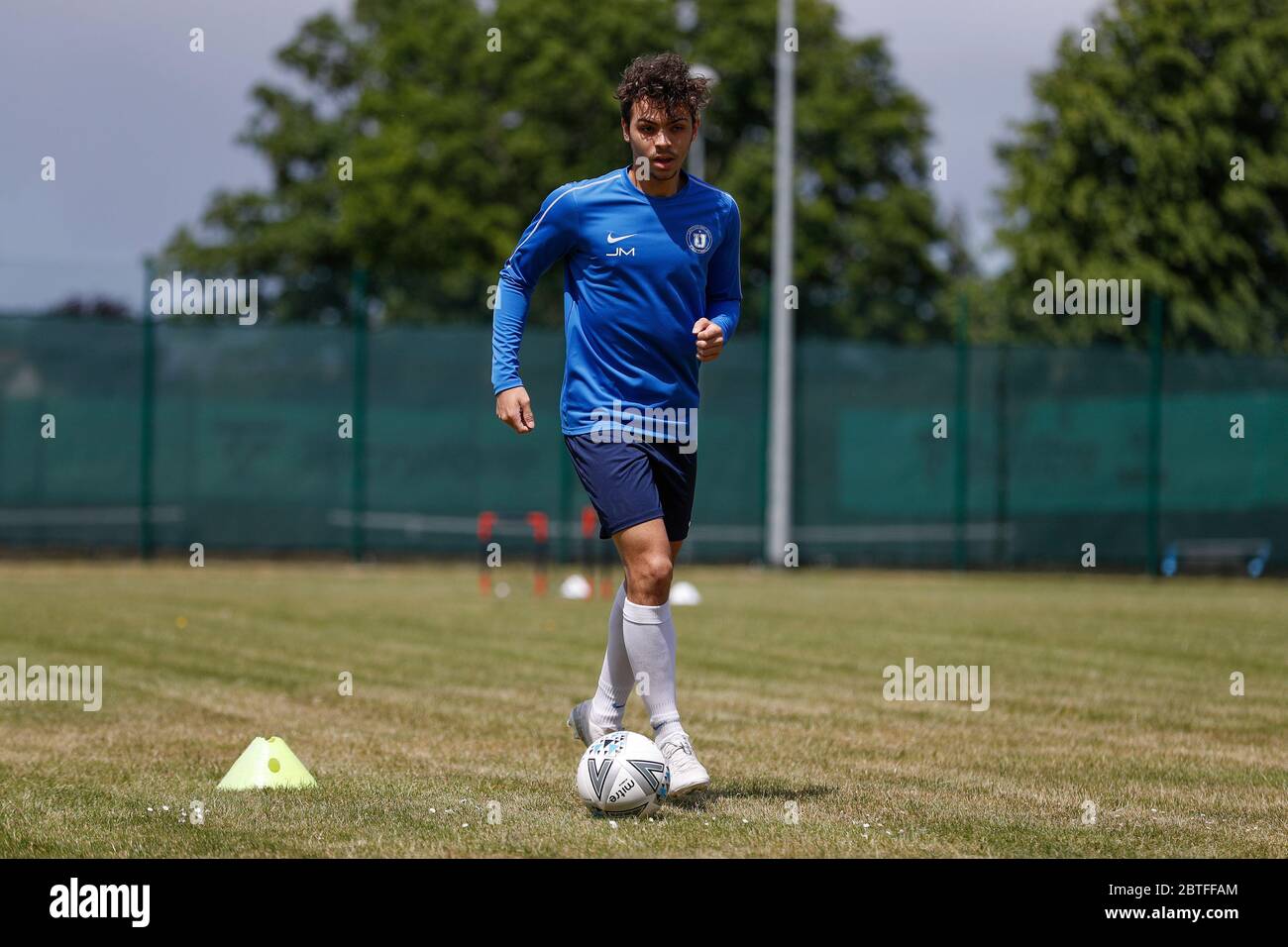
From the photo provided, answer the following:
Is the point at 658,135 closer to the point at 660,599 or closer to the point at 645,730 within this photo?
the point at 660,599

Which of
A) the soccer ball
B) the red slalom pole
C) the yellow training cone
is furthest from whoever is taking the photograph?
the red slalom pole

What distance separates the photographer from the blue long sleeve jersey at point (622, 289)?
18.9 feet

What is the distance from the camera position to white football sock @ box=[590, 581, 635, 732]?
6.00 metres

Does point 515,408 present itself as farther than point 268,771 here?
No

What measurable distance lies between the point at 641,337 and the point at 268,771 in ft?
6.42

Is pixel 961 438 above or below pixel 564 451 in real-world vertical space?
above

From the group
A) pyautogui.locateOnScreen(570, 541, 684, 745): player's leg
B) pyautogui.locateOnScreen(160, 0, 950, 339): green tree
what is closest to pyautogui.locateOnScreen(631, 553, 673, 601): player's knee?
pyautogui.locateOnScreen(570, 541, 684, 745): player's leg

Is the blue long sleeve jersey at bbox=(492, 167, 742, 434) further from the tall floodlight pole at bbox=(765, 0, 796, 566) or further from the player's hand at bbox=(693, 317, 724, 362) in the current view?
the tall floodlight pole at bbox=(765, 0, 796, 566)

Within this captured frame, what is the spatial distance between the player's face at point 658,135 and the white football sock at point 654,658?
144 cm

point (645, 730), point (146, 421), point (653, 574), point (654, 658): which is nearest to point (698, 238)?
point (653, 574)

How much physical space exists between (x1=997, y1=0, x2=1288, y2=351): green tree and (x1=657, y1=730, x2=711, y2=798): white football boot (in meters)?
29.6

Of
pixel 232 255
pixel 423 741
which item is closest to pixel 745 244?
pixel 232 255

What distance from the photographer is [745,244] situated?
130 ft

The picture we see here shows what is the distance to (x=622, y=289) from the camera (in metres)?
5.75
